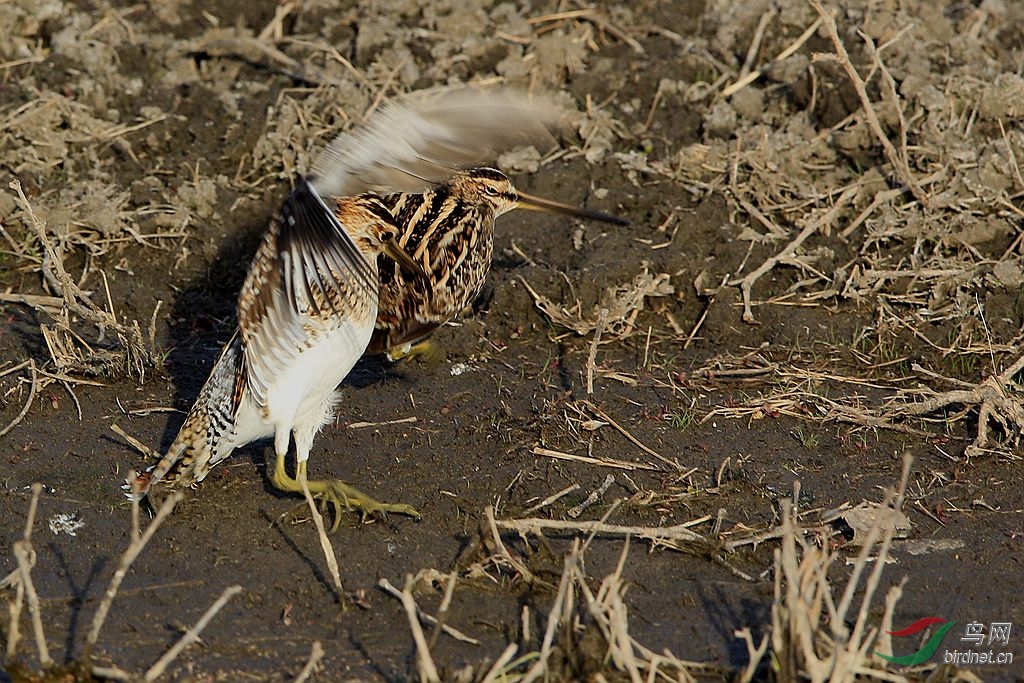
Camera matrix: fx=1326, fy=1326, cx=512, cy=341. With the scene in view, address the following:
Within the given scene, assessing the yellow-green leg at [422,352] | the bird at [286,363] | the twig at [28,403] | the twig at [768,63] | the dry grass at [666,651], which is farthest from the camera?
the twig at [768,63]

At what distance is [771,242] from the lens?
5.78m

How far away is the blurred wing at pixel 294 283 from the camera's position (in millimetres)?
3805

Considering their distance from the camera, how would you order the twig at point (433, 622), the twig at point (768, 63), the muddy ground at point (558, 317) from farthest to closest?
the twig at point (768, 63) < the muddy ground at point (558, 317) < the twig at point (433, 622)

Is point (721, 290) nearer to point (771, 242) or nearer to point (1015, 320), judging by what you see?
point (771, 242)

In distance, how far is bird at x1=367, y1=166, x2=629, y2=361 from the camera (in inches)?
187

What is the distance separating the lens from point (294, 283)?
4098 millimetres

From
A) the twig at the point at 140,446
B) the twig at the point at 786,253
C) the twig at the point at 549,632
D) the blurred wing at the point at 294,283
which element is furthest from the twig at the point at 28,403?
the twig at the point at 786,253

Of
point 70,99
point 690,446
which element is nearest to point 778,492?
point 690,446

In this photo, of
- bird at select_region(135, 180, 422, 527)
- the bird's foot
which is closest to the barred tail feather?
bird at select_region(135, 180, 422, 527)

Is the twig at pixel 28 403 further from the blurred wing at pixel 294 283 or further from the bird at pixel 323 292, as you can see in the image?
the blurred wing at pixel 294 283

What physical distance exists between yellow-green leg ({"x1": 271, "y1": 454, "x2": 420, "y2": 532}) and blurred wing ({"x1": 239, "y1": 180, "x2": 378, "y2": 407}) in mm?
296

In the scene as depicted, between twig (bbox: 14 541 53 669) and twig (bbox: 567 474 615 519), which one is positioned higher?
twig (bbox: 14 541 53 669)

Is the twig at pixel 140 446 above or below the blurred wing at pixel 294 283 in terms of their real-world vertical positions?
below

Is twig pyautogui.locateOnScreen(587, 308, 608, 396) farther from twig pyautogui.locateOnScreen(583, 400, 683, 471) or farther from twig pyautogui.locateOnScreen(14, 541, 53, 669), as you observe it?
twig pyautogui.locateOnScreen(14, 541, 53, 669)
